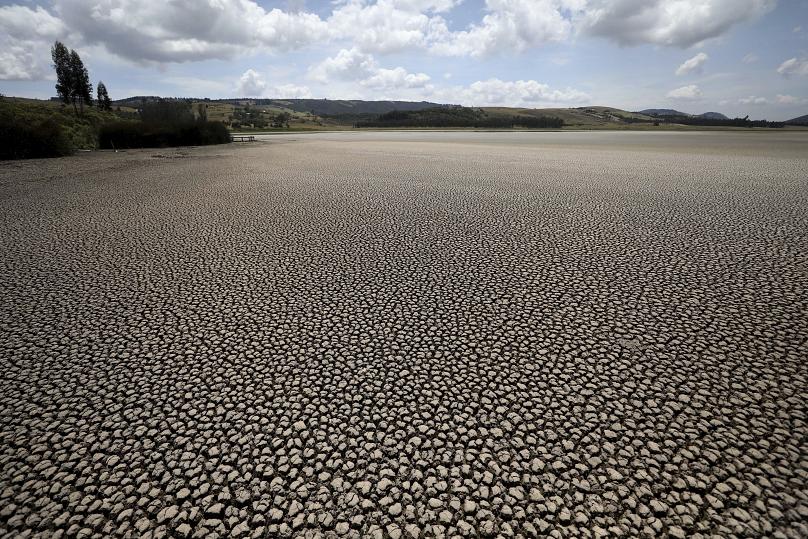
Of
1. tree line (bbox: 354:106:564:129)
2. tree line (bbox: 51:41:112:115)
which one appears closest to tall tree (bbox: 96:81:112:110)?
tree line (bbox: 51:41:112:115)

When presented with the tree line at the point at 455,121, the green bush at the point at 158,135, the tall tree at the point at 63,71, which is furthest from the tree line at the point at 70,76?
the tree line at the point at 455,121

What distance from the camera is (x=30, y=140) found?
21.0 metres

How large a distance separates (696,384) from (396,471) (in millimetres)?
2766

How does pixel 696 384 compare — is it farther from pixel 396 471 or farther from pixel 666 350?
pixel 396 471

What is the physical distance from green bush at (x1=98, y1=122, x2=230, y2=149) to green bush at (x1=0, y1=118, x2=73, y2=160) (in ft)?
23.0

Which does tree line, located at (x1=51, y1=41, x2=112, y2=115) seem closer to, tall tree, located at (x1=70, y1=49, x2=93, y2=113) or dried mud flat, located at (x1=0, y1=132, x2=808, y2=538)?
tall tree, located at (x1=70, y1=49, x2=93, y2=113)

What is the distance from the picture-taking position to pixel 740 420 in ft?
9.57

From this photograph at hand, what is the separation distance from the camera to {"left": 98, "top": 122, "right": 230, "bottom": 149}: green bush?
29.1 meters

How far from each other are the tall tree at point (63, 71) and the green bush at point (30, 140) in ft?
205

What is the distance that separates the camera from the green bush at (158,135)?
95.5 feet

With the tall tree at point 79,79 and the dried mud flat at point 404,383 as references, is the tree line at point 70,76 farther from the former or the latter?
the dried mud flat at point 404,383

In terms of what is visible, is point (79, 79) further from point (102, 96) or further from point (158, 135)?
point (158, 135)

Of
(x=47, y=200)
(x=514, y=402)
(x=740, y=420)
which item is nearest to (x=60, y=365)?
(x=514, y=402)

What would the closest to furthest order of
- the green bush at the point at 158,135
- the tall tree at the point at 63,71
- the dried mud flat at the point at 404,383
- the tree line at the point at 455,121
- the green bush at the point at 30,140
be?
1. the dried mud flat at the point at 404,383
2. the green bush at the point at 30,140
3. the green bush at the point at 158,135
4. the tall tree at the point at 63,71
5. the tree line at the point at 455,121
